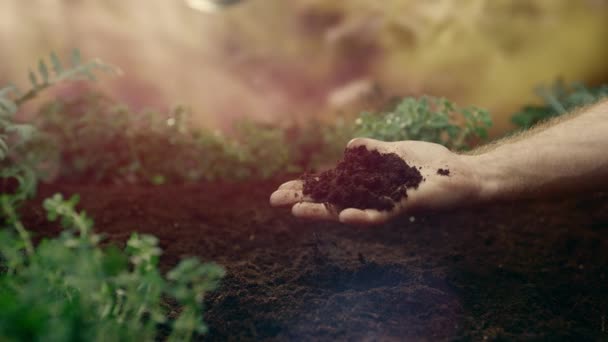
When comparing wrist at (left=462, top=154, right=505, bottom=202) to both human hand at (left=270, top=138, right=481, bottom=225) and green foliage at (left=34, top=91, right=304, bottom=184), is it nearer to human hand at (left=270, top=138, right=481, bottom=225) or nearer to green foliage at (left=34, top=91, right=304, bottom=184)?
human hand at (left=270, top=138, right=481, bottom=225)

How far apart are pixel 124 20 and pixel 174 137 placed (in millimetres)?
1390

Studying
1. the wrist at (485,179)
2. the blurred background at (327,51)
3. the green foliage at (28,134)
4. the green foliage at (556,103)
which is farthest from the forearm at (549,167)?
the green foliage at (28,134)

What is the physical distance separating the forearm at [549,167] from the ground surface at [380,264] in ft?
1.36

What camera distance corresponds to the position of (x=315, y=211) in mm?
2082

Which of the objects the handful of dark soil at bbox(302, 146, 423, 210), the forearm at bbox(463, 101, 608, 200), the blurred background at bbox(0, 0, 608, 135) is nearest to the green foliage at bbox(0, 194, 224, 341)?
the handful of dark soil at bbox(302, 146, 423, 210)

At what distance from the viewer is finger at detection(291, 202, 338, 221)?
2.08 m

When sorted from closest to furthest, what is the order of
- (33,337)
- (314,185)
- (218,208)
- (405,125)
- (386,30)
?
1. (33,337)
2. (314,185)
3. (405,125)
4. (218,208)
5. (386,30)

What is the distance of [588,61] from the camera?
457cm

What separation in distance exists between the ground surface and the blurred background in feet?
4.67

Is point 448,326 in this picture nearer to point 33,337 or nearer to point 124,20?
point 33,337

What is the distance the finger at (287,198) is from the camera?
7.26 ft

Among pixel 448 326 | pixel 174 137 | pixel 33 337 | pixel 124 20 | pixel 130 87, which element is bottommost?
pixel 33 337

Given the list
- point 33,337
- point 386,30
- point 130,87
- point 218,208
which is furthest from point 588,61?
point 33,337

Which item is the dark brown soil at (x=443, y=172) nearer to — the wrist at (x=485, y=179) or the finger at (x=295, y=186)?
the wrist at (x=485, y=179)
